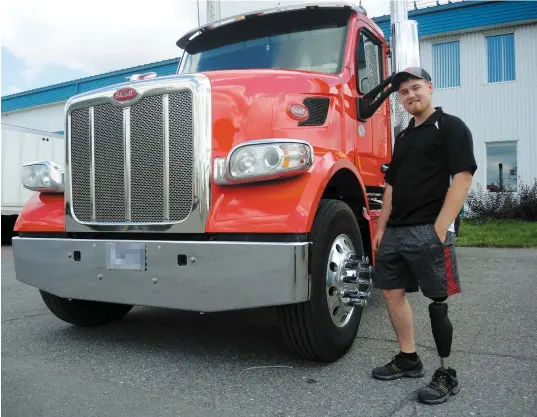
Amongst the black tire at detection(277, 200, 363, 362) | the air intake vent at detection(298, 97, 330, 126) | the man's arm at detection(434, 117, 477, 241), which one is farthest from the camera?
the air intake vent at detection(298, 97, 330, 126)

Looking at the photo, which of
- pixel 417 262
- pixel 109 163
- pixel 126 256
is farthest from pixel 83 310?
pixel 417 262

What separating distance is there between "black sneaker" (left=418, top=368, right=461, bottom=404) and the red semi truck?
673 mm

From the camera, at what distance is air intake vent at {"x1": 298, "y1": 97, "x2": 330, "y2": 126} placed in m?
3.58

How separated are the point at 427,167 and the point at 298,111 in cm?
98

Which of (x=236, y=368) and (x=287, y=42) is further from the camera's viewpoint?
(x=287, y=42)

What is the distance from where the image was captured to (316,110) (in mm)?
3643

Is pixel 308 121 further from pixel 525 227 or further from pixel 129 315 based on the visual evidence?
pixel 525 227

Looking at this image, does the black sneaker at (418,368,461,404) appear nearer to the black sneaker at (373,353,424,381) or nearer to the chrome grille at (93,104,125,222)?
the black sneaker at (373,353,424,381)

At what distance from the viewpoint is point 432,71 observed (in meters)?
16.7

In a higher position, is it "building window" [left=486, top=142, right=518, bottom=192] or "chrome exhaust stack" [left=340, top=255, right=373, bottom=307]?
"building window" [left=486, top=142, right=518, bottom=192]

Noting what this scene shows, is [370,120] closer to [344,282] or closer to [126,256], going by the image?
[344,282]

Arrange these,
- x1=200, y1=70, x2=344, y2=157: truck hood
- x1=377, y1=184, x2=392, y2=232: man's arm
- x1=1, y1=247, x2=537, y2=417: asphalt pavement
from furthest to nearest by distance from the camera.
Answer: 1. x1=200, y1=70, x2=344, y2=157: truck hood
2. x1=377, y1=184, x2=392, y2=232: man's arm
3. x1=1, y1=247, x2=537, y2=417: asphalt pavement

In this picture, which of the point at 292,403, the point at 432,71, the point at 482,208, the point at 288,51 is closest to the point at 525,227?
the point at 482,208

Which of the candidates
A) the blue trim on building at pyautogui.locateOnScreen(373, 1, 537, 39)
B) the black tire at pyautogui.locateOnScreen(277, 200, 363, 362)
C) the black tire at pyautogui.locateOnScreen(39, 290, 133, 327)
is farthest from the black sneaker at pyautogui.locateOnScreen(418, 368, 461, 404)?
the blue trim on building at pyautogui.locateOnScreen(373, 1, 537, 39)
